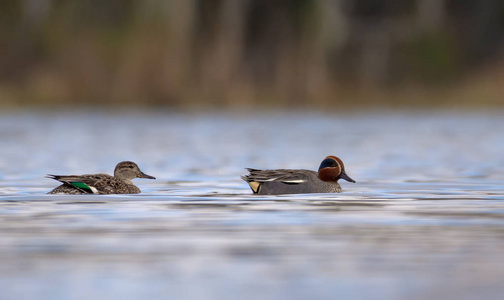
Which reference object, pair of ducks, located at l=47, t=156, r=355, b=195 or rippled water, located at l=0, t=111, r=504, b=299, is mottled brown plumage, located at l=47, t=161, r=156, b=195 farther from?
rippled water, located at l=0, t=111, r=504, b=299

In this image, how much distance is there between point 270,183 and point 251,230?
360 centimetres

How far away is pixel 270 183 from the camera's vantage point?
13.7 m

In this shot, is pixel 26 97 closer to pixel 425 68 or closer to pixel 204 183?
pixel 425 68

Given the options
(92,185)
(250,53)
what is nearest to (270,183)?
(92,185)

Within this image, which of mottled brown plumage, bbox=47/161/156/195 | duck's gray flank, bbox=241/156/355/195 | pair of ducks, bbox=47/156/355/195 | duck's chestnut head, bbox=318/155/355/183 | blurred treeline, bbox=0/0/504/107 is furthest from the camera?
blurred treeline, bbox=0/0/504/107

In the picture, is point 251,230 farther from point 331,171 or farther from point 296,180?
point 331,171

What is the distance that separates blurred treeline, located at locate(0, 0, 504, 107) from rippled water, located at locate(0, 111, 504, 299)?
19.0 meters

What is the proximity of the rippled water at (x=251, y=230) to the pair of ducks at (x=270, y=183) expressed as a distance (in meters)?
0.20

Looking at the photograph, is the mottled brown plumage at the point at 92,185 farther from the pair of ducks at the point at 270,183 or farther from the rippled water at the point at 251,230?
the rippled water at the point at 251,230

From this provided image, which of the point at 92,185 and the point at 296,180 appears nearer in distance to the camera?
the point at 92,185

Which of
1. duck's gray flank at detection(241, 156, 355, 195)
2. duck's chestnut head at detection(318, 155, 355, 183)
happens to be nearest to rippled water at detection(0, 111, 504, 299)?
duck's gray flank at detection(241, 156, 355, 195)

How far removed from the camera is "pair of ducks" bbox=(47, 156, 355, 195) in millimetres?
13523

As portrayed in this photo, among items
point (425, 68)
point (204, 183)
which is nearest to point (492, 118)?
point (425, 68)

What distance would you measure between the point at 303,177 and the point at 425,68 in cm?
3242
